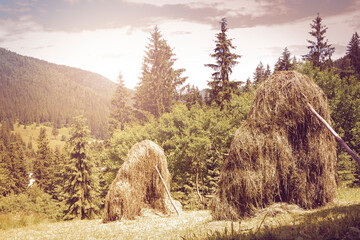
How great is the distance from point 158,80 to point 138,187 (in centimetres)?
2825

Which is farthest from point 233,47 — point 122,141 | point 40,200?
point 40,200

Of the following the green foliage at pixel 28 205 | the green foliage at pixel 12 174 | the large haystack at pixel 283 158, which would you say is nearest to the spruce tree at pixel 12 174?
the green foliage at pixel 12 174

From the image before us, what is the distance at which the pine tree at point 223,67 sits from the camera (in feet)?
95.6

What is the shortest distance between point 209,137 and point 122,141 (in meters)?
10.6

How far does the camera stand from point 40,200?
39812 millimetres

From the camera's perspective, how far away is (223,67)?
29109mm

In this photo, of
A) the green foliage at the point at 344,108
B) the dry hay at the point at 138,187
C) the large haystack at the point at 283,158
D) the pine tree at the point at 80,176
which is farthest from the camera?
the pine tree at the point at 80,176

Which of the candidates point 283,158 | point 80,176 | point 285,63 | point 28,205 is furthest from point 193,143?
point 28,205

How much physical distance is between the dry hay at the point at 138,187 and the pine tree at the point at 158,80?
2464 cm

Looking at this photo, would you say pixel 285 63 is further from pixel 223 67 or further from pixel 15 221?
pixel 15 221

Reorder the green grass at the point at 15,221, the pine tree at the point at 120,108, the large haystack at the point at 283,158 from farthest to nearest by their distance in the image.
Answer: the pine tree at the point at 120,108, the green grass at the point at 15,221, the large haystack at the point at 283,158

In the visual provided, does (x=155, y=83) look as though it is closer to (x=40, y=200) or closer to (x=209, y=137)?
(x=209, y=137)

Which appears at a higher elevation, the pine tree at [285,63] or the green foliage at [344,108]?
the pine tree at [285,63]

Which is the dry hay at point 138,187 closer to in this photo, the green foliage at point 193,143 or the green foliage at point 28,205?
the green foliage at point 193,143
